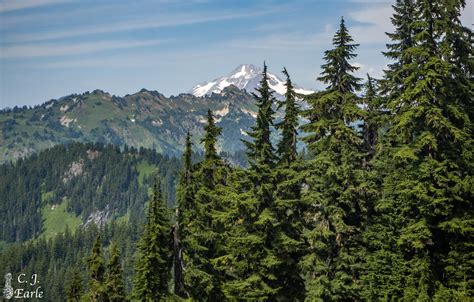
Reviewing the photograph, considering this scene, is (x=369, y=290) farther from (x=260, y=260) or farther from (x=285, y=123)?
(x=285, y=123)

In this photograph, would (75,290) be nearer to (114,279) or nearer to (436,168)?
(114,279)

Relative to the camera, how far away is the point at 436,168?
25734mm

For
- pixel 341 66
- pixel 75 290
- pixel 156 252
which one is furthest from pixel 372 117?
pixel 75 290

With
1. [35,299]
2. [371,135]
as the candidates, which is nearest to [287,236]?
[371,135]

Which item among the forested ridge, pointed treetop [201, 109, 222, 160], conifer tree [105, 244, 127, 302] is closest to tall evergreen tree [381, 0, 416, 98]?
Answer: the forested ridge

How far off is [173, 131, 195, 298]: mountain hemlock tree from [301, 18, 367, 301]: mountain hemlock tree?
384 inches

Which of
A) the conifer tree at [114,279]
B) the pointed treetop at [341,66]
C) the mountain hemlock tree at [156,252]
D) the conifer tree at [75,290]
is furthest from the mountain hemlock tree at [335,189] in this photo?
the conifer tree at [75,290]

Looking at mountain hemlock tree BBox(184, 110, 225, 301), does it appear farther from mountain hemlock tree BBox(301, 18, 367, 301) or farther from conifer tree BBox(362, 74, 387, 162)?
conifer tree BBox(362, 74, 387, 162)

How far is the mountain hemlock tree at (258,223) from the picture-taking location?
1125 inches

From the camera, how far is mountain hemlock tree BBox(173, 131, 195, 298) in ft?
120

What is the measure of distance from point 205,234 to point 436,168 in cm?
1675

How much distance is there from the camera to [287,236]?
29312 millimetres

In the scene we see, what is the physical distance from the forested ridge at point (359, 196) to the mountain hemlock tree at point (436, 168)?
0.25ft

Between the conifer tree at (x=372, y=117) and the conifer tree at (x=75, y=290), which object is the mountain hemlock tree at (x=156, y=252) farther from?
the conifer tree at (x=75, y=290)
